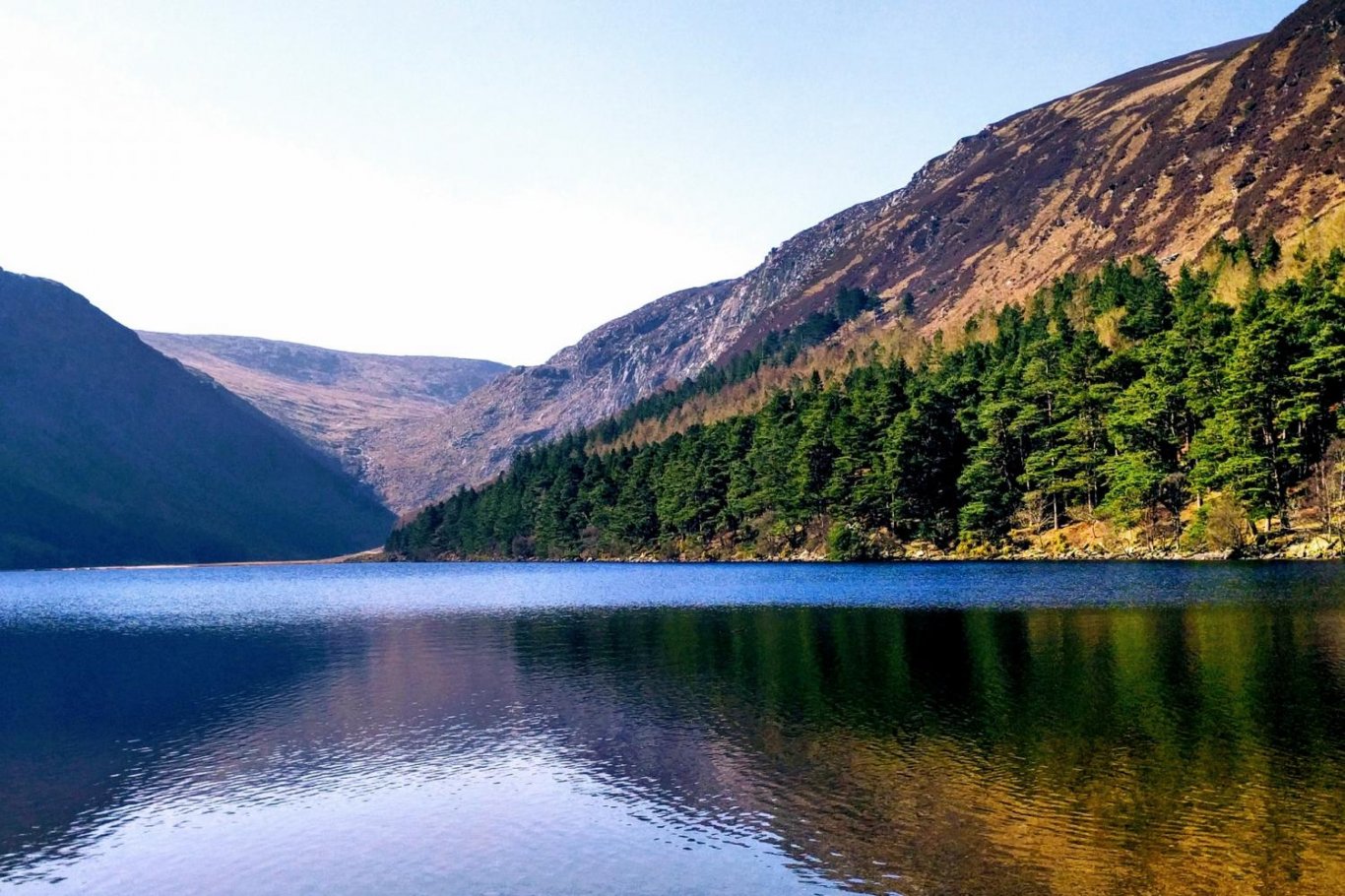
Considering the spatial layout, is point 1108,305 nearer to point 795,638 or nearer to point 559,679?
point 795,638

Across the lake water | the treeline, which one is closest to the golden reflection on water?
the lake water

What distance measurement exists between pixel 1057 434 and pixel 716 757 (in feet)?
368

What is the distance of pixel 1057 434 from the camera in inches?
5202

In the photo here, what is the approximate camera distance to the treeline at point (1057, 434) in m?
101

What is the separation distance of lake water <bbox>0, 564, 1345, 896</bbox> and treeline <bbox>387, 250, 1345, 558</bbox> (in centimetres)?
3944

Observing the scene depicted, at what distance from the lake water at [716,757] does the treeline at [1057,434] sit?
39.4 meters

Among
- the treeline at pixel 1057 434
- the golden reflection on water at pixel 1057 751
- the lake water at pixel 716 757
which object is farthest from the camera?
the treeline at pixel 1057 434

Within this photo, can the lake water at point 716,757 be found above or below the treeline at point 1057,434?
below

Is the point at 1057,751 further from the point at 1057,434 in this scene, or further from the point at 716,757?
the point at 1057,434

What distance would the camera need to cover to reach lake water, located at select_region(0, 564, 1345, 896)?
22359 millimetres

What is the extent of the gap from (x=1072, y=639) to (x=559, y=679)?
86.6 ft

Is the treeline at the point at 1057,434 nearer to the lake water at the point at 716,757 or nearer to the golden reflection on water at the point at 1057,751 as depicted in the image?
the lake water at the point at 716,757

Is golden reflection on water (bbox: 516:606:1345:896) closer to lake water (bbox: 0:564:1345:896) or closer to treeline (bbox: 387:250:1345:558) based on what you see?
lake water (bbox: 0:564:1345:896)

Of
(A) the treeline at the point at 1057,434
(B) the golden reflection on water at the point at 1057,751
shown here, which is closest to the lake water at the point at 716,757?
(B) the golden reflection on water at the point at 1057,751
